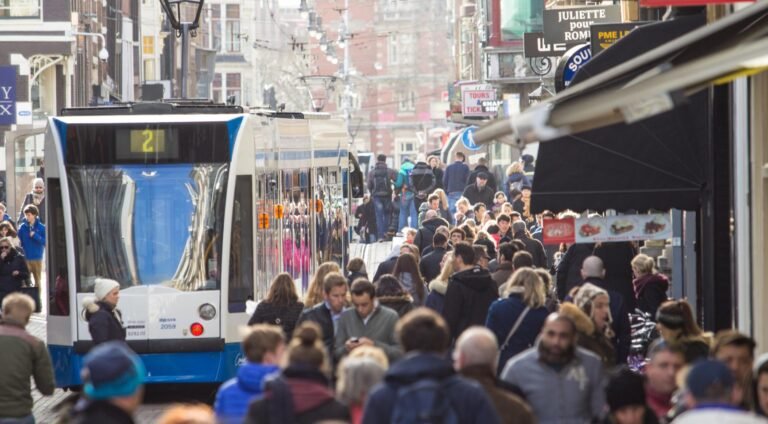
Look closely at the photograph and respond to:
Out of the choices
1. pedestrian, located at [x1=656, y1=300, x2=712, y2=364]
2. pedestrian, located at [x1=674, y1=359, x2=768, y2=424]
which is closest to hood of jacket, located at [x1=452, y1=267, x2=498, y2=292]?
pedestrian, located at [x1=656, y1=300, x2=712, y2=364]

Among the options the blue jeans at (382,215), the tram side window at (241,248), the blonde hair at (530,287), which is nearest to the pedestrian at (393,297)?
the blonde hair at (530,287)

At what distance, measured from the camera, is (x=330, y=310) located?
44.8ft

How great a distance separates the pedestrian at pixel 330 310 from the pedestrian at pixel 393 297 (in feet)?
1.70

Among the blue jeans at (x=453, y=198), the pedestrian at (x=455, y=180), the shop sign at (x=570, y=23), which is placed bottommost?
the blue jeans at (x=453, y=198)

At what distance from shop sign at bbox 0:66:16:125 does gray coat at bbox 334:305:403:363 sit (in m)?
19.7

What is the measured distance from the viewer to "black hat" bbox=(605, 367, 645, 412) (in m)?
8.89

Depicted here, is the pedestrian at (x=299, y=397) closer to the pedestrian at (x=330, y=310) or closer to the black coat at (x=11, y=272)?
the pedestrian at (x=330, y=310)

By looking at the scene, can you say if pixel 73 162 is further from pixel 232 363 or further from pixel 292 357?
pixel 292 357

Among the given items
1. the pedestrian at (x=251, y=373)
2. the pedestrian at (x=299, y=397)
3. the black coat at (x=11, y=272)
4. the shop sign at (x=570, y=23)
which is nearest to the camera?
the pedestrian at (x=299, y=397)

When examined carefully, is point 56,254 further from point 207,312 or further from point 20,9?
point 20,9

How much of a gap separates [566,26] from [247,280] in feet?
35.6

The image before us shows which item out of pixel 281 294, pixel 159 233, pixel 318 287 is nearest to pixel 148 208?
pixel 159 233

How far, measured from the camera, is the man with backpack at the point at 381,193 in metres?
40.9

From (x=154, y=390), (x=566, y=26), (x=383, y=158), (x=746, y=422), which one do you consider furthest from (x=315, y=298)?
(x=383, y=158)
